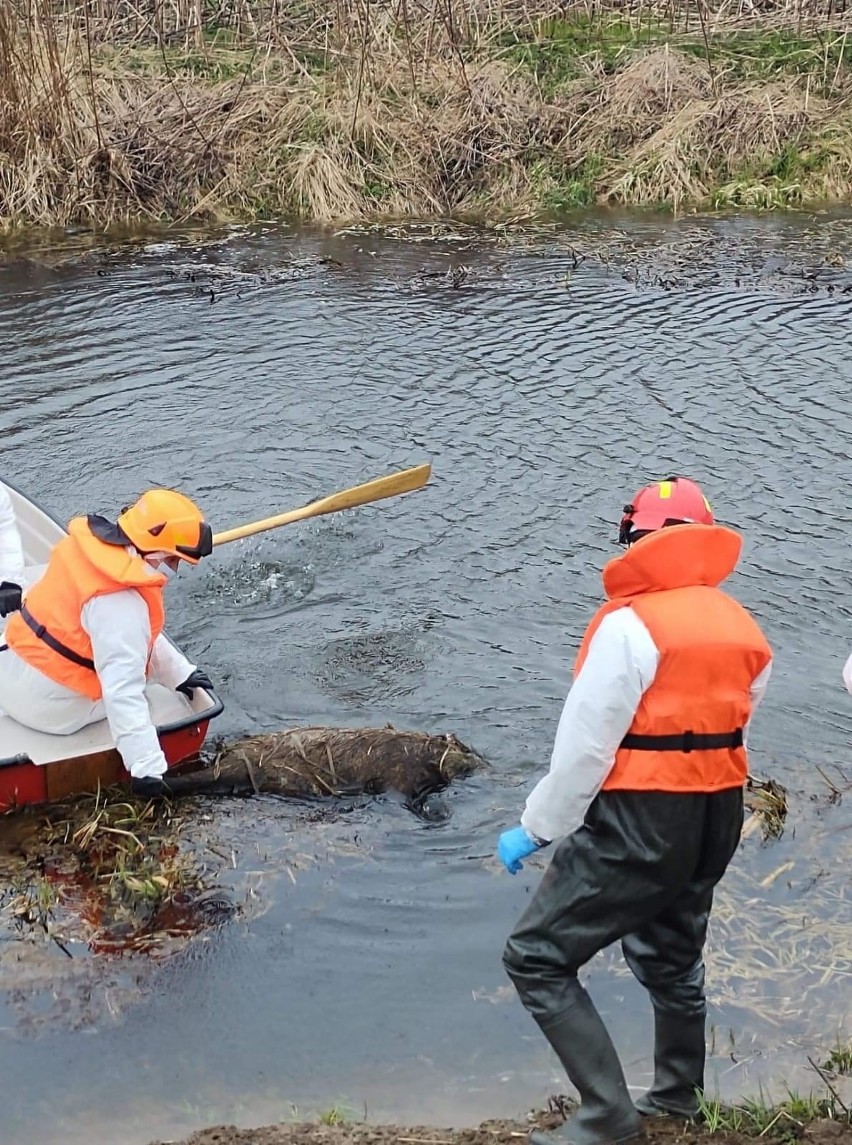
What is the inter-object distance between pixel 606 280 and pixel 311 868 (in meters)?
10.0

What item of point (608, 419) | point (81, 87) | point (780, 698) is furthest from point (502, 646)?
point (81, 87)

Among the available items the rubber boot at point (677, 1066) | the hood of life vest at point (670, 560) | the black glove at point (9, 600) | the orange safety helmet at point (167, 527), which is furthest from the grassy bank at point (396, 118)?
the rubber boot at point (677, 1066)

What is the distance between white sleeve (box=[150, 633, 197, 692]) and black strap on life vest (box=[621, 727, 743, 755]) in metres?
3.31

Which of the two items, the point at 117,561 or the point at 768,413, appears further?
the point at 768,413

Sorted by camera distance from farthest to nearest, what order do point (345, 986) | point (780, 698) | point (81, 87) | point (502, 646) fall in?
point (81, 87) → point (502, 646) → point (780, 698) → point (345, 986)

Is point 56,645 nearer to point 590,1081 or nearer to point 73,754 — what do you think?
point 73,754

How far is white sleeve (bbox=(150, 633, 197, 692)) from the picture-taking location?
264 inches

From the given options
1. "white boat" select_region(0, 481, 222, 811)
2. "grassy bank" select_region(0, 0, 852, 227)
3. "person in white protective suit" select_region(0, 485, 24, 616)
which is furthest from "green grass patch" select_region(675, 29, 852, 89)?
"white boat" select_region(0, 481, 222, 811)

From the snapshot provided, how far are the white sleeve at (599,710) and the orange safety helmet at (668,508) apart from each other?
30 cm

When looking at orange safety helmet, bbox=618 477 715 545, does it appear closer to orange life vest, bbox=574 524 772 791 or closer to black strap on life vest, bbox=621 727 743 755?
orange life vest, bbox=574 524 772 791

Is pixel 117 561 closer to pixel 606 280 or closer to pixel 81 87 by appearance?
pixel 606 280

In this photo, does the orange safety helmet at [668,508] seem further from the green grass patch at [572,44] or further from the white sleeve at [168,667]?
the green grass patch at [572,44]

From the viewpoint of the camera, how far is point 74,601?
Answer: 5926 millimetres

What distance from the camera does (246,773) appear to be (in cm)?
657
